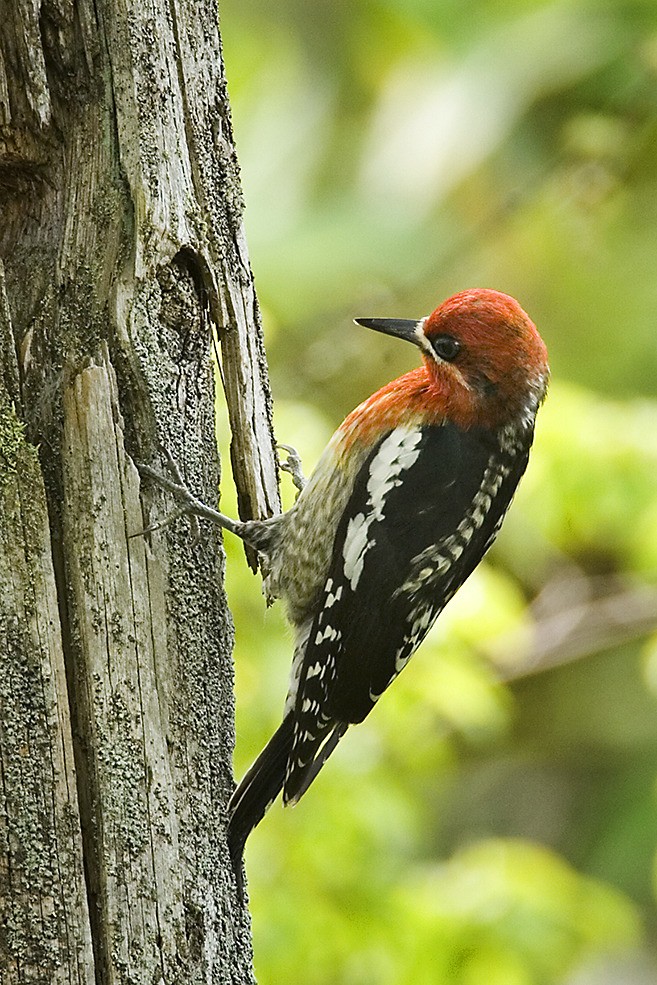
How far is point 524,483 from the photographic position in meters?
4.57

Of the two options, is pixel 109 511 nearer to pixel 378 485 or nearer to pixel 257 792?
pixel 257 792

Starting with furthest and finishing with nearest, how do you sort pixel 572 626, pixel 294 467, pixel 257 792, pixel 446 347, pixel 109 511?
pixel 572 626 < pixel 294 467 < pixel 446 347 < pixel 257 792 < pixel 109 511

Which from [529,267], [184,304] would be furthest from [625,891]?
[184,304]

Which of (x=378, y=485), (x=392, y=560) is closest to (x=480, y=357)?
(x=378, y=485)

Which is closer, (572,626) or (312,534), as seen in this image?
(312,534)

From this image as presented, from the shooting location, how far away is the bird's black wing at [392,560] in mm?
2900

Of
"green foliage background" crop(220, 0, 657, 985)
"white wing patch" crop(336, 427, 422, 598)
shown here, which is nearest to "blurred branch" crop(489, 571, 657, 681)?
"green foliage background" crop(220, 0, 657, 985)

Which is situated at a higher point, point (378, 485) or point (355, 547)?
point (378, 485)

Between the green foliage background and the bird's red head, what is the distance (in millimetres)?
906

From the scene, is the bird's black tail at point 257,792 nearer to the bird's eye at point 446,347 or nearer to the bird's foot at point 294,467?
the bird's foot at point 294,467

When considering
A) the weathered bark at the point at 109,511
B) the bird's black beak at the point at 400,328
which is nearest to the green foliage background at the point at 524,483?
the bird's black beak at the point at 400,328

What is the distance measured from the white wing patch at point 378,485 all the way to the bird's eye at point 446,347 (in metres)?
0.21

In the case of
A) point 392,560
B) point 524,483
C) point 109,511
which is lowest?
point 109,511

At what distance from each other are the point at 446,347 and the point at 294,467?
73 centimetres
